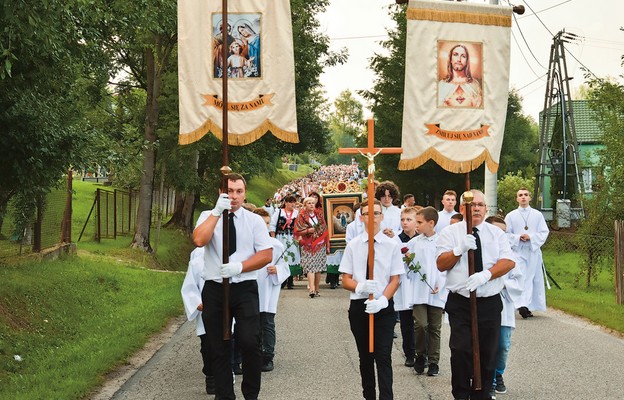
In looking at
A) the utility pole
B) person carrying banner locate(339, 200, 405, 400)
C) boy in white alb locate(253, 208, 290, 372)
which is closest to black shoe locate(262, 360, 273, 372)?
boy in white alb locate(253, 208, 290, 372)

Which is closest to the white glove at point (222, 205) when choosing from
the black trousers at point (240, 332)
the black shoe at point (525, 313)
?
the black trousers at point (240, 332)

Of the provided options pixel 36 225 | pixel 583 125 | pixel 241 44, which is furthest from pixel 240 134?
pixel 583 125

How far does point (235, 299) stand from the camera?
8141mm

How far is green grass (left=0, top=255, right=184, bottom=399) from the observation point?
9.89 m

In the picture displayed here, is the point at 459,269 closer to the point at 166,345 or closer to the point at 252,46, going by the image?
the point at 252,46

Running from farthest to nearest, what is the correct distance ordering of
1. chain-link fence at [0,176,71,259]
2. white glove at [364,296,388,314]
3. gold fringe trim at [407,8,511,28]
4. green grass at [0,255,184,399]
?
chain-link fence at [0,176,71,259] → green grass at [0,255,184,399] → gold fringe trim at [407,8,511,28] → white glove at [364,296,388,314]

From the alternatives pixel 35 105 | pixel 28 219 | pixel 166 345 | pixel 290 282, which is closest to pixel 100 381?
pixel 166 345

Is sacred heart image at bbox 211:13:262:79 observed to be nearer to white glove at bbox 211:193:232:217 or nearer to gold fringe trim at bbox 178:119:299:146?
gold fringe trim at bbox 178:119:299:146

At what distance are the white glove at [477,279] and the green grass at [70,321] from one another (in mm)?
3610

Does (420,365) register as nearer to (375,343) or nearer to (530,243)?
(375,343)

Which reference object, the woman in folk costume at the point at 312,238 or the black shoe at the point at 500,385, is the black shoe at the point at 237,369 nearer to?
the black shoe at the point at 500,385

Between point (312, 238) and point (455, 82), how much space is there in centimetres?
1102

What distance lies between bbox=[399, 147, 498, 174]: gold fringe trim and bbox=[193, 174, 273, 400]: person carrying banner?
6.78 ft

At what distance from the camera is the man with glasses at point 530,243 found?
52.1ft
